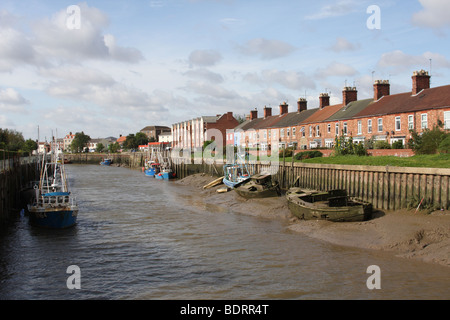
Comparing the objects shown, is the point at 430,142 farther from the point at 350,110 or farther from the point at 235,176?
the point at 350,110

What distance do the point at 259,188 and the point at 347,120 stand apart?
77.0 feet

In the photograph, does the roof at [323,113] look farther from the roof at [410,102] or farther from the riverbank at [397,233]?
the riverbank at [397,233]

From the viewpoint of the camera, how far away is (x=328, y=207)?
20.8 m

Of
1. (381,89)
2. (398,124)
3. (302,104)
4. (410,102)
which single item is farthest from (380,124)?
(302,104)

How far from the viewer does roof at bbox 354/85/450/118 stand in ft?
124

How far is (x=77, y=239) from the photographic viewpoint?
810 inches

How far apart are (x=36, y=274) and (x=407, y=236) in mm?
14701

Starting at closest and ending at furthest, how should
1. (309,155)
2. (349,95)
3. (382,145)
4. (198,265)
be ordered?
1. (198,265)
2. (382,145)
3. (309,155)
4. (349,95)

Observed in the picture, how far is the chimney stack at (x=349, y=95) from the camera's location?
5494 cm

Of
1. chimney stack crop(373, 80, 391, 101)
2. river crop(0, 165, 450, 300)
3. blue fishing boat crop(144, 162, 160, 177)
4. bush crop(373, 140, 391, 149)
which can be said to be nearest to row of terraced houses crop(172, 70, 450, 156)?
chimney stack crop(373, 80, 391, 101)

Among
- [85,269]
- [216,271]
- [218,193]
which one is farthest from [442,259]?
[218,193]

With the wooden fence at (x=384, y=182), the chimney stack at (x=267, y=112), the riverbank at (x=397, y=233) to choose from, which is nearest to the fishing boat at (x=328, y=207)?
the riverbank at (x=397, y=233)

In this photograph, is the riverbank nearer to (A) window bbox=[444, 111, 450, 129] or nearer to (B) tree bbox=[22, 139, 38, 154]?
Result: (A) window bbox=[444, 111, 450, 129]

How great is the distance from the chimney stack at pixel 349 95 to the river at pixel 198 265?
36.0m
